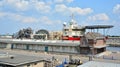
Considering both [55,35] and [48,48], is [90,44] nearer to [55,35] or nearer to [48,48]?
[48,48]

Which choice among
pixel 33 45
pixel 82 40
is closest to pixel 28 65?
pixel 82 40

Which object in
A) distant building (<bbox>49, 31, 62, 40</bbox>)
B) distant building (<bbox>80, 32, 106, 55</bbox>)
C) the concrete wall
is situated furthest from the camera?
distant building (<bbox>49, 31, 62, 40</bbox>)

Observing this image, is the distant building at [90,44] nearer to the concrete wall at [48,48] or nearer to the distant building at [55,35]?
the concrete wall at [48,48]

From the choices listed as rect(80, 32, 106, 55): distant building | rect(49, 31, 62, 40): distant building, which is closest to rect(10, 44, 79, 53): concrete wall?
rect(80, 32, 106, 55): distant building

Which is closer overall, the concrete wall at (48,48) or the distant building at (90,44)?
the distant building at (90,44)

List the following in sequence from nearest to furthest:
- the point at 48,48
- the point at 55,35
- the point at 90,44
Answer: the point at 90,44 < the point at 48,48 < the point at 55,35

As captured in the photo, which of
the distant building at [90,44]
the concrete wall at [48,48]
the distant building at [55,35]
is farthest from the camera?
the distant building at [55,35]

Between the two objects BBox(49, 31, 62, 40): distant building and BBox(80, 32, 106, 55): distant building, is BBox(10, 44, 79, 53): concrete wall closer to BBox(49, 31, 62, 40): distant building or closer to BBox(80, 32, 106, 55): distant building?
BBox(80, 32, 106, 55): distant building

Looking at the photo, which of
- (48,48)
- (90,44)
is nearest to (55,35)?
(48,48)

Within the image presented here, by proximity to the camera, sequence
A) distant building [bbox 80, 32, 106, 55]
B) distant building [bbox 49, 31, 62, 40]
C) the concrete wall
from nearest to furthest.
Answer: distant building [bbox 80, 32, 106, 55] < the concrete wall < distant building [bbox 49, 31, 62, 40]

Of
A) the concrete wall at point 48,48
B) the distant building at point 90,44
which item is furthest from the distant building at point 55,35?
the distant building at point 90,44

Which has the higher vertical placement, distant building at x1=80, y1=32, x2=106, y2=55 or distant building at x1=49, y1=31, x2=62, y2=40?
distant building at x1=49, y1=31, x2=62, y2=40

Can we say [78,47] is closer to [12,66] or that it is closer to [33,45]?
[33,45]

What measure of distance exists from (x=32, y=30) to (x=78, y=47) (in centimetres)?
4246
